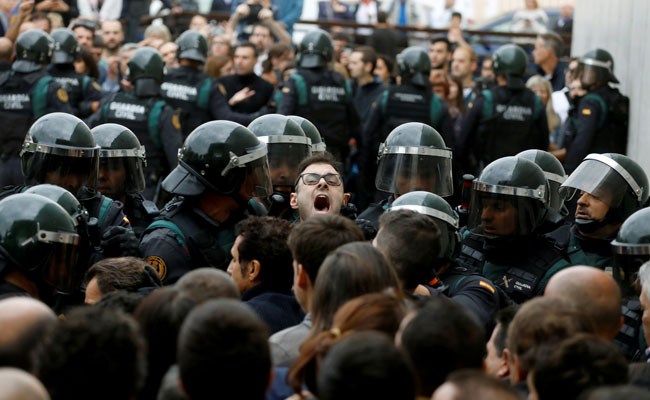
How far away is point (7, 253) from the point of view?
4.36 meters

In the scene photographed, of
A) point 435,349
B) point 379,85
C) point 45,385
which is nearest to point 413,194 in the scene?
point 435,349

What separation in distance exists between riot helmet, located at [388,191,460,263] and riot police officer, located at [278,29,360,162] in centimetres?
538

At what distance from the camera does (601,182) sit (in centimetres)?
630

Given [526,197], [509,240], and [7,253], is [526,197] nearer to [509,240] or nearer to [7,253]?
[509,240]

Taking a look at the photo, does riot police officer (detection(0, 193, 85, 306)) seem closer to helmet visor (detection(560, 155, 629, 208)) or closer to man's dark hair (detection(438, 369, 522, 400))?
man's dark hair (detection(438, 369, 522, 400))

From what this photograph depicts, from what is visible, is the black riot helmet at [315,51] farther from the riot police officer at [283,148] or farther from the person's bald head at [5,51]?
the riot police officer at [283,148]

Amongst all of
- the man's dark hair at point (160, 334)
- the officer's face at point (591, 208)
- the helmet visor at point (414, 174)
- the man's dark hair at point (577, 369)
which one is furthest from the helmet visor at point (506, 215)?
the man's dark hair at point (160, 334)

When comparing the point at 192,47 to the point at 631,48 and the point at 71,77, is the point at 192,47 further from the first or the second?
the point at 631,48

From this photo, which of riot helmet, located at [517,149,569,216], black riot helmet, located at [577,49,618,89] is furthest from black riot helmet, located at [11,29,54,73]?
black riot helmet, located at [577,49,618,89]

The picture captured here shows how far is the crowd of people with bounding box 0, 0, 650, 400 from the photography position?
2969 millimetres

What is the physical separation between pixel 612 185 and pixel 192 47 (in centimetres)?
605

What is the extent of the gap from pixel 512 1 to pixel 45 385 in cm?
2968

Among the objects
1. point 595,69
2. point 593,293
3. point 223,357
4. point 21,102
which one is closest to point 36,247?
point 223,357

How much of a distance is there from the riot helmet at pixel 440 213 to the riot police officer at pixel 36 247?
1811 millimetres
